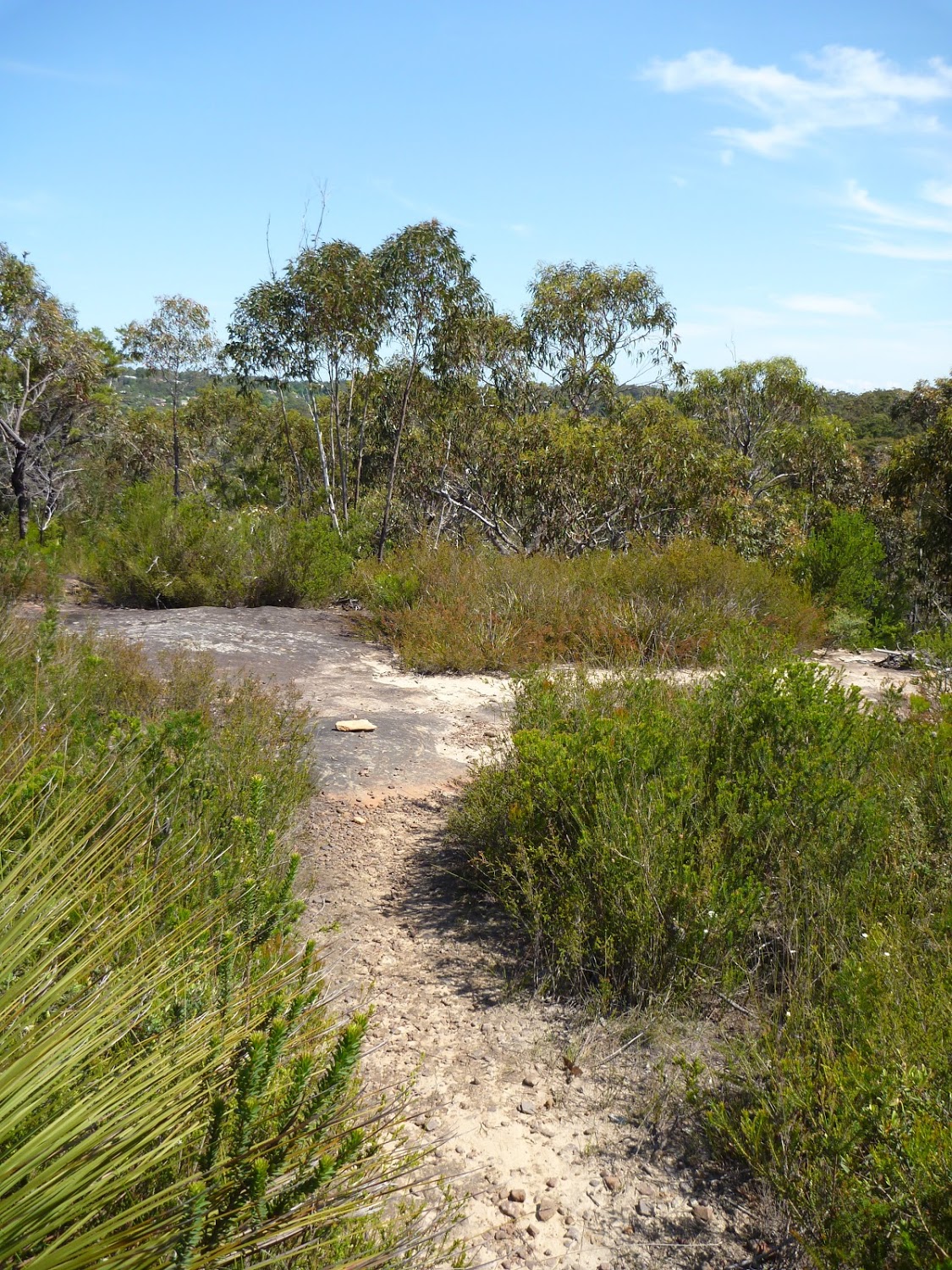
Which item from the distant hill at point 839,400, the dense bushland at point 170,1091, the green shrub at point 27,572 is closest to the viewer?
the dense bushland at point 170,1091

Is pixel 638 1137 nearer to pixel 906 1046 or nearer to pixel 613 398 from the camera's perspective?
pixel 906 1046

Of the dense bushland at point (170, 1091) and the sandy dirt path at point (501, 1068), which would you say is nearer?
the dense bushland at point (170, 1091)

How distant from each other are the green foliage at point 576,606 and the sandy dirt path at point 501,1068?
299cm

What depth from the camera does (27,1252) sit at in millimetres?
1423

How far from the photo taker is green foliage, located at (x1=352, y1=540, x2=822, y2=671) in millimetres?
8219

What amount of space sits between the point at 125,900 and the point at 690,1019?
187 cm

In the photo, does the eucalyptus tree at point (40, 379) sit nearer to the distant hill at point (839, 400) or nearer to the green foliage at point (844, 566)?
the distant hill at point (839, 400)

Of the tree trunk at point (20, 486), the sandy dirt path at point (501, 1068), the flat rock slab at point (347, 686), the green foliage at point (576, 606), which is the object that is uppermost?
the tree trunk at point (20, 486)

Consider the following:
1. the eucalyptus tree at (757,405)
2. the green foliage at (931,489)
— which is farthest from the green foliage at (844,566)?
the eucalyptus tree at (757,405)

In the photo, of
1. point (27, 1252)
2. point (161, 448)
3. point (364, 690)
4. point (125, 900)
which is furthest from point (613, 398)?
point (27, 1252)

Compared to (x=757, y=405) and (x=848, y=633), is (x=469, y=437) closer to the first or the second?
(x=848, y=633)

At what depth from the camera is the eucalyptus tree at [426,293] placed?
43.8 ft

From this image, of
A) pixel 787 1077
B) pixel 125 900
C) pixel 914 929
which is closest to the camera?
pixel 787 1077

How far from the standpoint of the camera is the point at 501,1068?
2914 millimetres
